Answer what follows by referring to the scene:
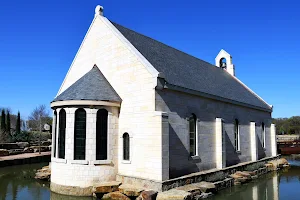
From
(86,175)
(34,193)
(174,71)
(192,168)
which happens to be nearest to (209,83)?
(174,71)

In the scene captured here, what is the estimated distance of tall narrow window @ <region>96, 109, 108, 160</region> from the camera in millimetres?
14766

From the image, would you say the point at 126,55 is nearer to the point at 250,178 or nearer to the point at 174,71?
the point at 174,71

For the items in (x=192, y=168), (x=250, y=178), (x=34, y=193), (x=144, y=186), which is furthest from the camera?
(x=250, y=178)

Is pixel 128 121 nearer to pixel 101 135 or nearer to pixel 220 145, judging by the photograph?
pixel 101 135

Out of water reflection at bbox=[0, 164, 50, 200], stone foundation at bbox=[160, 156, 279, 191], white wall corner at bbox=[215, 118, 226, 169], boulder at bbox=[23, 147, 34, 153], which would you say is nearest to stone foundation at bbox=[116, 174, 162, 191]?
stone foundation at bbox=[160, 156, 279, 191]

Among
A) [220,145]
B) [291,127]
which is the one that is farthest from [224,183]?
[291,127]

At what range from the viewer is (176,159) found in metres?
15.2

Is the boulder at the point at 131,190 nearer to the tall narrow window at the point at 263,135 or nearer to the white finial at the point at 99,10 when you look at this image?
the white finial at the point at 99,10

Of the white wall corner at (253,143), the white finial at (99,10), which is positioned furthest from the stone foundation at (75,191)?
the white wall corner at (253,143)

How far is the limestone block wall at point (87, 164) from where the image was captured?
14.4 m

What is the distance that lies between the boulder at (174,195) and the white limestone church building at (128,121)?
0.74m

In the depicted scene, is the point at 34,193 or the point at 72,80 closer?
the point at 34,193

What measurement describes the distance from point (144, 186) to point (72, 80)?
33.9 feet

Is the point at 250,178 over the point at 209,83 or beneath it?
beneath
